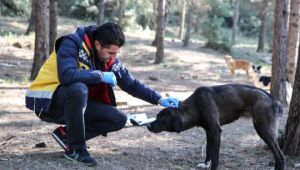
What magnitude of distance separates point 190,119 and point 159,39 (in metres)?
15.0

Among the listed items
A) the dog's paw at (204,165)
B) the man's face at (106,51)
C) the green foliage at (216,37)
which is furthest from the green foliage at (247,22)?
the man's face at (106,51)

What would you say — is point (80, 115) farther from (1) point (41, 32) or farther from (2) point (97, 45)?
(1) point (41, 32)

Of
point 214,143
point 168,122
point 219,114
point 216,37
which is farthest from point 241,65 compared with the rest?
point 168,122

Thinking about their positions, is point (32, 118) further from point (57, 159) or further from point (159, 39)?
point (159, 39)

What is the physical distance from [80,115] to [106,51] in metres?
0.70

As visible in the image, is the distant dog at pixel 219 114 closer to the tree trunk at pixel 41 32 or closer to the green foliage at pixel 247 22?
the tree trunk at pixel 41 32

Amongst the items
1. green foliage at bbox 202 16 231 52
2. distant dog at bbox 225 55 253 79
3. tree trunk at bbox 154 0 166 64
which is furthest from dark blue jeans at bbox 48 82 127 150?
green foliage at bbox 202 16 231 52

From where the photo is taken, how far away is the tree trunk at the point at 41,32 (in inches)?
464

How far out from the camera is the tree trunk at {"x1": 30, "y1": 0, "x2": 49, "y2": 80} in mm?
11773

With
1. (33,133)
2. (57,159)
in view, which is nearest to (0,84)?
(33,133)

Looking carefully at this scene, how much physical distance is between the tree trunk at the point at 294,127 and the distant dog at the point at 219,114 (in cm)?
41

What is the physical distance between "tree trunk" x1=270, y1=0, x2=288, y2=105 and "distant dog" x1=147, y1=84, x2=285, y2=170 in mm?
5738

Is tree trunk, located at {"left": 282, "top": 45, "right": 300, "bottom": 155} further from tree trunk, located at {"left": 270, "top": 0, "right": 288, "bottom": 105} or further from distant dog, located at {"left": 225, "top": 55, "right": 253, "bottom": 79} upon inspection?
distant dog, located at {"left": 225, "top": 55, "right": 253, "bottom": 79}

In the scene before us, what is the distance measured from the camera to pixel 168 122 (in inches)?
215
